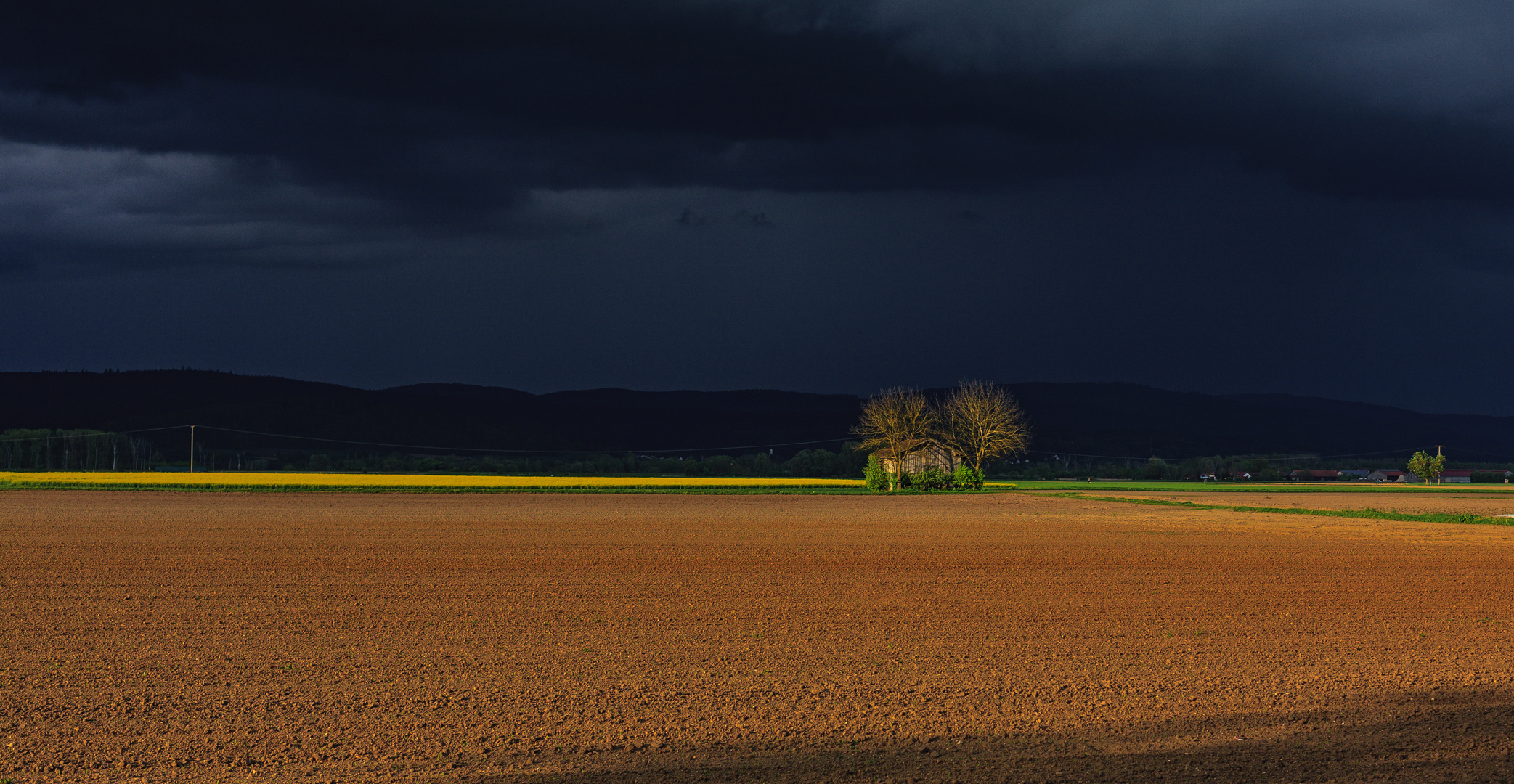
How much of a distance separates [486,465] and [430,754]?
115628mm

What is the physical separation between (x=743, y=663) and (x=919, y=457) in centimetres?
7901

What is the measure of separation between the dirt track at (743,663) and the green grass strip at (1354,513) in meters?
18.9

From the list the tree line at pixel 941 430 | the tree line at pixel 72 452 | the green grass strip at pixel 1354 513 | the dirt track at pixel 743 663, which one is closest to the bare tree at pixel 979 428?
the tree line at pixel 941 430

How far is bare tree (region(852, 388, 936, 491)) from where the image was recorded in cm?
8775

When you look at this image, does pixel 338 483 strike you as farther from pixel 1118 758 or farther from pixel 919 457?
pixel 1118 758

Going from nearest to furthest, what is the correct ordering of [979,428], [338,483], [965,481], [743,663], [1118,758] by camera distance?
[1118,758], [743,663], [338,483], [965,481], [979,428]

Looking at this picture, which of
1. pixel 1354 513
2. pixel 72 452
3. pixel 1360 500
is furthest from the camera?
pixel 72 452

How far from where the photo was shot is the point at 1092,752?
32.1 feet

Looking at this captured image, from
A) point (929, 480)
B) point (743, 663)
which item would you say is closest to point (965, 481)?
point (929, 480)

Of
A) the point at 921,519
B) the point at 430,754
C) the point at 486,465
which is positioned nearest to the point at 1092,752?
the point at 430,754

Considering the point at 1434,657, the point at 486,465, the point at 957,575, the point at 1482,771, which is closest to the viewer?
the point at 1482,771

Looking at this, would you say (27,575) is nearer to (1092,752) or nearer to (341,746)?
(341,746)

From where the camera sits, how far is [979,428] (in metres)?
91.0

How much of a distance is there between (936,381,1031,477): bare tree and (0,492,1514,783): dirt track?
60.2 metres
